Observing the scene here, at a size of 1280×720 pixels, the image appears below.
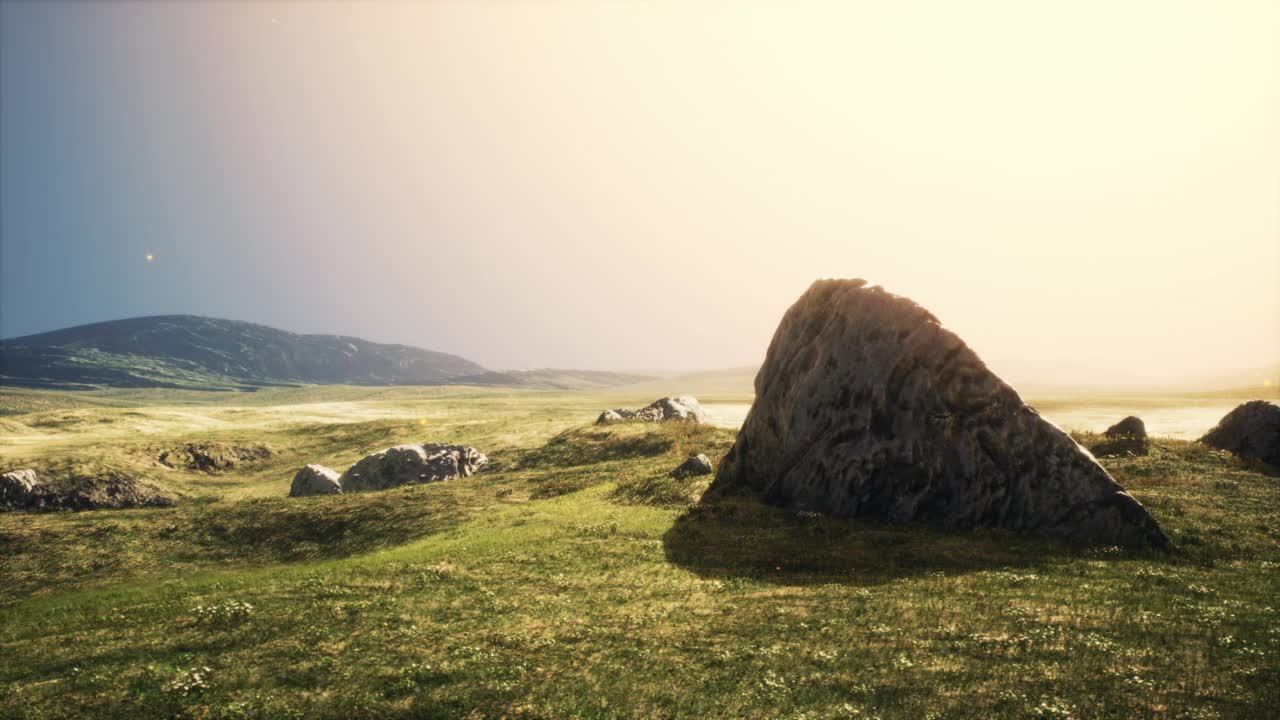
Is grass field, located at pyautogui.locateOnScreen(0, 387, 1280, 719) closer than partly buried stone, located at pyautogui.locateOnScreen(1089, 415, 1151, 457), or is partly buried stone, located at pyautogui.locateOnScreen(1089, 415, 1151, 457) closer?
grass field, located at pyautogui.locateOnScreen(0, 387, 1280, 719)

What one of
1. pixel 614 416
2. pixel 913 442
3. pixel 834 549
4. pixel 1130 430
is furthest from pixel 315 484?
pixel 1130 430

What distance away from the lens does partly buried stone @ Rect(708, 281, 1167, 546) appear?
1037 inches

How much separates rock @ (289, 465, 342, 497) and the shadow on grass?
108ft

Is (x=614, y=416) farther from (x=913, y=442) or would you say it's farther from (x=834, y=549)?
(x=834, y=549)

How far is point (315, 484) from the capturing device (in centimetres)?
5006

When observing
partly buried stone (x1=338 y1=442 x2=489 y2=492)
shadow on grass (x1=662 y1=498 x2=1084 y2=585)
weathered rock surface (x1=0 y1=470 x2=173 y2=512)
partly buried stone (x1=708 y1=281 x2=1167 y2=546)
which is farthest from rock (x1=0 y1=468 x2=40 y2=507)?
partly buried stone (x1=708 y1=281 x2=1167 y2=546)

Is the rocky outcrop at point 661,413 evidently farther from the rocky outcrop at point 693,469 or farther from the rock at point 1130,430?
the rock at point 1130,430

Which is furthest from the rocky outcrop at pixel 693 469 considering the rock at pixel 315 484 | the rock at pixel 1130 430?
the rock at pixel 1130 430

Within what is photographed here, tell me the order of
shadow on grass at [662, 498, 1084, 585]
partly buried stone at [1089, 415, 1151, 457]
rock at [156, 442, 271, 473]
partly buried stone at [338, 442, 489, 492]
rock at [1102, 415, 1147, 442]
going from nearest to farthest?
1. shadow on grass at [662, 498, 1084, 585]
2. partly buried stone at [1089, 415, 1151, 457]
3. rock at [1102, 415, 1147, 442]
4. partly buried stone at [338, 442, 489, 492]
5. rock at [156, 442, 271, 473]

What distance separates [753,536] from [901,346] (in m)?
11.9

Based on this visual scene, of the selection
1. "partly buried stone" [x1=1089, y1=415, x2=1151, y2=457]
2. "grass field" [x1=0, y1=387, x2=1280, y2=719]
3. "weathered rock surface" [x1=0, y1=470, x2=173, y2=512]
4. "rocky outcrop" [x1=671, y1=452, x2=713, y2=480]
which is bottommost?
"weathered rock surface" [x1=0, y1=470, x2=173, y2=512]

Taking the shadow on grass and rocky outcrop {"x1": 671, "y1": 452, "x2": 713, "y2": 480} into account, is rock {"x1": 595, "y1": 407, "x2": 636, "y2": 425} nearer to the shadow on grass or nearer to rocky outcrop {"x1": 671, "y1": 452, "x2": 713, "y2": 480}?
rocky outcrop {"x1": 671, "y1": 452, "x2": 713, "y2": 480}

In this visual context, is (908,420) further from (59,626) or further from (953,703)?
(59,626)

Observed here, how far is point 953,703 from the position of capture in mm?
13664
